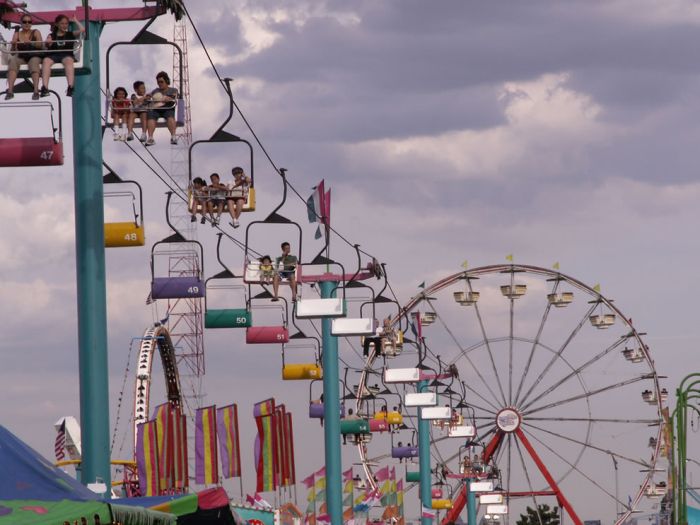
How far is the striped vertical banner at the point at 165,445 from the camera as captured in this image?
28625mm

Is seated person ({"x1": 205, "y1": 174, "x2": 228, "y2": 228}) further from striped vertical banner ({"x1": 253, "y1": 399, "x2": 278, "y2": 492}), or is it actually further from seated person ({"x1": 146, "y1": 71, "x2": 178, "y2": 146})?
striped vertical banner ({"x1": 253, "y1": 399, "x2": 278, "y2": 492})

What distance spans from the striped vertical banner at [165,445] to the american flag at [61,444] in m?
14.5

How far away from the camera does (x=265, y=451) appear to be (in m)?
32.6

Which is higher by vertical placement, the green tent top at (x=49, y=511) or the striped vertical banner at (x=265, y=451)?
the green tent top at (x=49, y=511)

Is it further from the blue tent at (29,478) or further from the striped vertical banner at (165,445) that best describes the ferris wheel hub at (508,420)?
the blue tent at (29,478)

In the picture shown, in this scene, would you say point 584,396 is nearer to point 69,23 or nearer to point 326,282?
point 326,282

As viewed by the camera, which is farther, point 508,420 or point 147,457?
point 508,420

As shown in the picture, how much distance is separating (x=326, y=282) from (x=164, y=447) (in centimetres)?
592

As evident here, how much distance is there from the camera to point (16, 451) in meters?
15.7

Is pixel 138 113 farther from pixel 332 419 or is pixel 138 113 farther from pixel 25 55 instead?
pixel 332 419

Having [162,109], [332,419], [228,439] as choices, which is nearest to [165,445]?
[228,439]

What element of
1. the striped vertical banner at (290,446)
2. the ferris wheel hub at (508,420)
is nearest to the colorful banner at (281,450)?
the striped vertical banner at (290,446)

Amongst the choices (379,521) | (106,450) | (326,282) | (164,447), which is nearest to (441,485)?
(379,521)

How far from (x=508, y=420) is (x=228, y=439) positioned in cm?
3317
